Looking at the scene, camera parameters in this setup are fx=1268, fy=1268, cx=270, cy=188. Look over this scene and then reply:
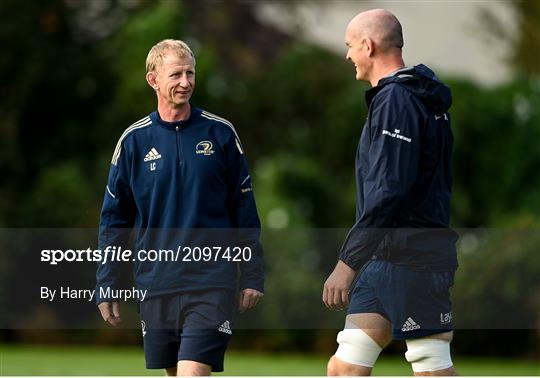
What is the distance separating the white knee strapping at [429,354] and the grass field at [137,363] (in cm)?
750

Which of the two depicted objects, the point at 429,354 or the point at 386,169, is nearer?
the point at 386,169

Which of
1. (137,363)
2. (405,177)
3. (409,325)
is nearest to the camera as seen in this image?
(405,177)

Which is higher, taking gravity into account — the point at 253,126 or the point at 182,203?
the point at 253,126

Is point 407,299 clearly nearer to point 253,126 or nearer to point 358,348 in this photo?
point 358,348

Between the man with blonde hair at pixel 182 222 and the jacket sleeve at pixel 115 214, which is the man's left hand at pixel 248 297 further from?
the jacket sleeve at pixel 115 214

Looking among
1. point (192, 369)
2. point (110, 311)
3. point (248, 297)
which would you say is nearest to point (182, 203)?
point (248, 297)

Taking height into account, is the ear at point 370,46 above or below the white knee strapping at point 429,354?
above

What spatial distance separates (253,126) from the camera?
2898cm

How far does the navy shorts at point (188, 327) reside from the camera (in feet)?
20.5

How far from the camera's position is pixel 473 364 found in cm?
1814

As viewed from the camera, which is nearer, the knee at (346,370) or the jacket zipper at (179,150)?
the knee at (346,370)

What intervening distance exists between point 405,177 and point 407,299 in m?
0.64

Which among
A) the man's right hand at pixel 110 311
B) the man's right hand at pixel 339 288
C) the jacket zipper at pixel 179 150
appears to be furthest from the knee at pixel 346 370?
the jacket zipper at pixel 179 150

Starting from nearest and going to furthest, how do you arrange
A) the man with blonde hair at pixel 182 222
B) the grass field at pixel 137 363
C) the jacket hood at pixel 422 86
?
the jacket hood at pixel 422 86 → the man with blonde hair at pixel 182 222 → the grass field at pixel 137 363
